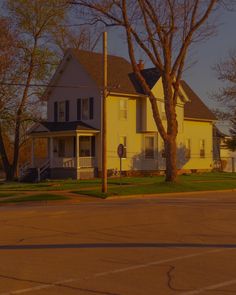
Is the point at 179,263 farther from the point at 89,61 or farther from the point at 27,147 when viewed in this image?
the point at 27,147

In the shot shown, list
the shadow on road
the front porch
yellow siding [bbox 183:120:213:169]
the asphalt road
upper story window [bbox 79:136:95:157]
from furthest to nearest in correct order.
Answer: yellow siding [bbox 183:120:213:169], upper story window [bbox 79:136:95:157], the front porch, the shadow on road, the asphalt road

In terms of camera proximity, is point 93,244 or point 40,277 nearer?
point 40,277

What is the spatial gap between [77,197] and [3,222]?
9.65m

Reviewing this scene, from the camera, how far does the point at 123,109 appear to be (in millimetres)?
45594

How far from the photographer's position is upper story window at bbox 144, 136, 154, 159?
4806cm

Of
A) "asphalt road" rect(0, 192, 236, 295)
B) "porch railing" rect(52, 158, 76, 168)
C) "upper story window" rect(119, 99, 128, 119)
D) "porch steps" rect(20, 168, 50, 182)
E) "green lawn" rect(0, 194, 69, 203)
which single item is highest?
"upper story window" rect(119, 99, 128, 119)

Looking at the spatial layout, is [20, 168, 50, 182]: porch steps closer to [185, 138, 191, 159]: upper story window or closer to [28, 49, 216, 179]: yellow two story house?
[28, 49, 216, 179]: yellow two story house

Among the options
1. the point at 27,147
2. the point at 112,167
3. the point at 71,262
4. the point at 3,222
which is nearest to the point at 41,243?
the point at 71,262

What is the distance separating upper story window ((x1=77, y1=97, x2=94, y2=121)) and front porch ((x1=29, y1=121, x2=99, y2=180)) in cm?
149

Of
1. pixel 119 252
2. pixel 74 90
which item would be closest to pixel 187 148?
pixel 74 90

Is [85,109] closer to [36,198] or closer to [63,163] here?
[63,163]

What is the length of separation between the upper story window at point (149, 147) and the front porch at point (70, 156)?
4.96 m

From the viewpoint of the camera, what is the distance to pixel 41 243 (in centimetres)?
1370

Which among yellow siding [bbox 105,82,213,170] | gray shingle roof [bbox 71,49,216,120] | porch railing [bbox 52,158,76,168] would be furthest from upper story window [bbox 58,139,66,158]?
gray shingle roof [bbox 71,49,216,120]
